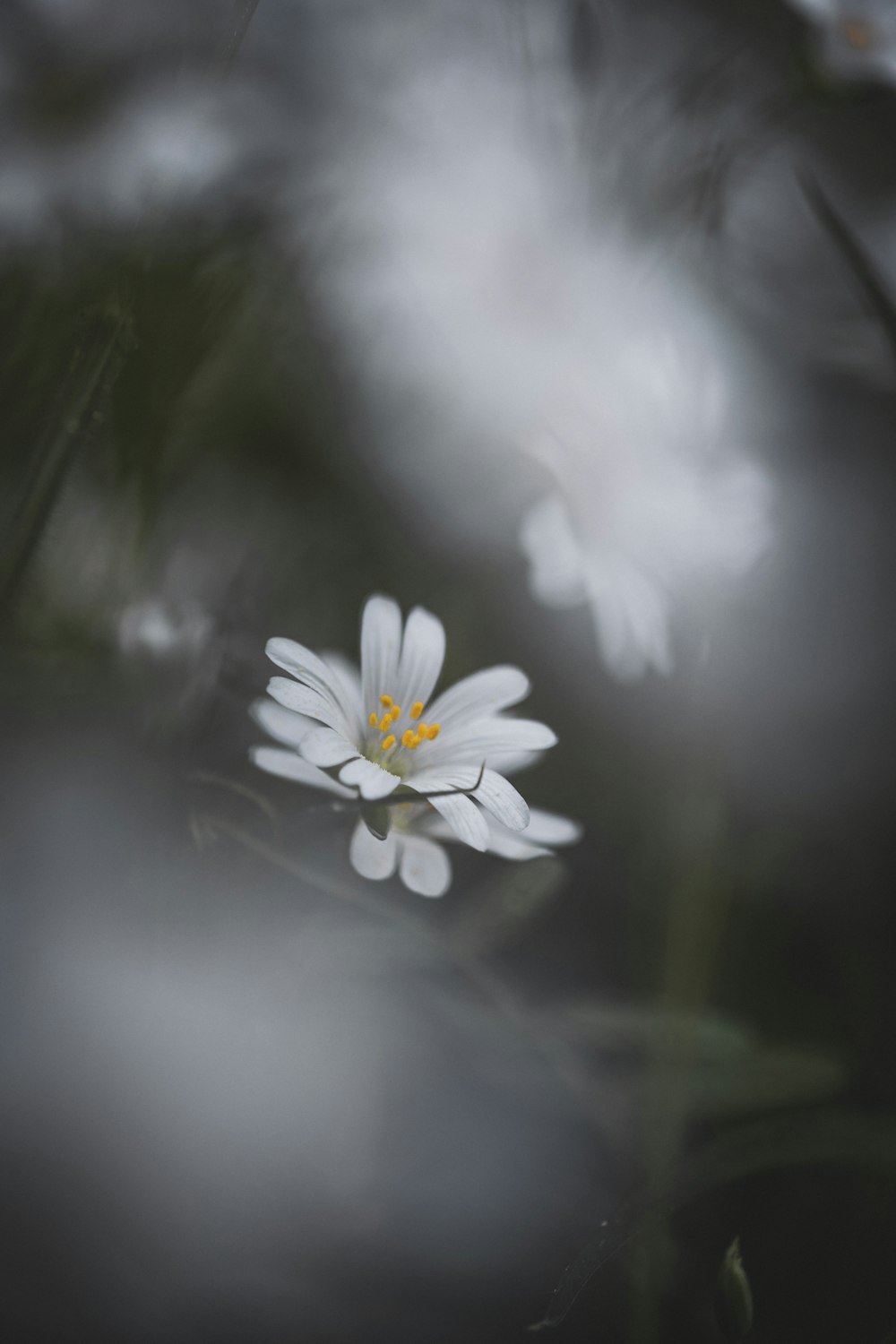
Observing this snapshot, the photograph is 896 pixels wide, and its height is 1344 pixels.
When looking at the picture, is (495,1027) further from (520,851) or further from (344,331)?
(344,331)

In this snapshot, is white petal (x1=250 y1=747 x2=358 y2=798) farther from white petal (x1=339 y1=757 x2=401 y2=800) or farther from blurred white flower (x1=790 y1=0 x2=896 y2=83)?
blurred white flower (x1=790 y1=0 x2=896 y2=83)

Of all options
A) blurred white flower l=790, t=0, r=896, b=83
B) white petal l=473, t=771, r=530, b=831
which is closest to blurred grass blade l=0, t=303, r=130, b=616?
white petal l=473, t=771, r=530, b=831

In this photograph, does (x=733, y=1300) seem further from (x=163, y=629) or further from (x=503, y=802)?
(x=163, y=629)

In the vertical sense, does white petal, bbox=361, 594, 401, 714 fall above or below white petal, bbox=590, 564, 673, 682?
below

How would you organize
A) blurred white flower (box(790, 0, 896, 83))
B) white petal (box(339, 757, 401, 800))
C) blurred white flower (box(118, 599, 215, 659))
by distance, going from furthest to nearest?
blurred white flower (box(790, 0, 896, 83))
blurred white flower (box(118, 599, 215, 659))
white petal (box(339, 757, 401, 800))

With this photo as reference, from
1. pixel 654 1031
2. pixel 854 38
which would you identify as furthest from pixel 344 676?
pixel 854 38

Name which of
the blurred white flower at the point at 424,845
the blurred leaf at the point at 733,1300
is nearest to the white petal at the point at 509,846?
the blurred white flower at the point at 424,845

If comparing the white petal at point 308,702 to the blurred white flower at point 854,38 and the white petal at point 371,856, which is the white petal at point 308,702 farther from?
the blurred white flower at point 854,38
